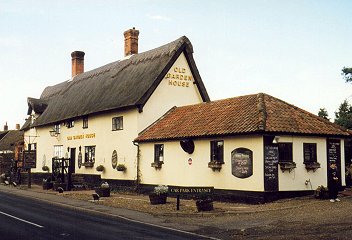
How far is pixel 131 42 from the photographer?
36.2m

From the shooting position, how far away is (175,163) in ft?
82.2

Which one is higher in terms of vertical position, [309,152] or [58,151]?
[58,151]

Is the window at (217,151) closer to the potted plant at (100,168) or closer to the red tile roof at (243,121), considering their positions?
the red tile roof at (243,121)

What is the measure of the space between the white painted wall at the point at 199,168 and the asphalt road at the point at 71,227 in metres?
7.06

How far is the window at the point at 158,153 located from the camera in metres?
26.2

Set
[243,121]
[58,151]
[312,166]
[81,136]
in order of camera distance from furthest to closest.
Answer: [58,151] < [81,136] < [243,121] < [312,166]

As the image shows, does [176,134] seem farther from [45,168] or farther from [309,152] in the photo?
[45,168]

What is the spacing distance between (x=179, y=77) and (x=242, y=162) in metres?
11.5

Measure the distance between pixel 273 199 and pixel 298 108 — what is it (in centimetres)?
653

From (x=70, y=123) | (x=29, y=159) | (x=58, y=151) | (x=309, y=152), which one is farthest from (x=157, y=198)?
(x=58, y=151)

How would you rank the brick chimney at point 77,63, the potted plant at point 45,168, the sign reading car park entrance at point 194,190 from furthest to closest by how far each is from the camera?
the brick chimney at point 77,63, the potted plant at point 45,168, the sign reading car park entrance at point 194,190

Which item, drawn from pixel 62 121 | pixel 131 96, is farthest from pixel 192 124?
pixel 62 121

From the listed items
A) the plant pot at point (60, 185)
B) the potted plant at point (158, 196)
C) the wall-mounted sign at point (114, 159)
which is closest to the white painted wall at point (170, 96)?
the wall-mounted sign at point (114, 159)

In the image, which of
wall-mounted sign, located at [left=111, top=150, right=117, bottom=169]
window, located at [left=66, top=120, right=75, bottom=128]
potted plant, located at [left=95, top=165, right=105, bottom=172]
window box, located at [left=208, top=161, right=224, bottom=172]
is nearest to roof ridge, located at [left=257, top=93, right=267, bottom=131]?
window box, located at [left=208, top=161, right=224, bottom=172]
